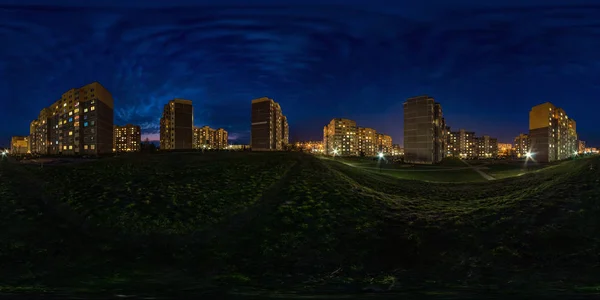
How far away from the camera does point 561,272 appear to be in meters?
8.77

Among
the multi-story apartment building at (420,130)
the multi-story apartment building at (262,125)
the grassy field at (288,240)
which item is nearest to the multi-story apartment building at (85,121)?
the multi-story apartment building at (262,125)

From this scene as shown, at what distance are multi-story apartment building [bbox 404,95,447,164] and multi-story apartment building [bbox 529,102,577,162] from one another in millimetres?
72366

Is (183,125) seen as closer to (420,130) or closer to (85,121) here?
(85,121)

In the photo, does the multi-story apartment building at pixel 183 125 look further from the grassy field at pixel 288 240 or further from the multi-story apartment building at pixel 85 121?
the grassy field at pixel 288 240

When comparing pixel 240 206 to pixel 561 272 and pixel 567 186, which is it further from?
pixel 567 186

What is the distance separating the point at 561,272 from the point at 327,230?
8.13 m

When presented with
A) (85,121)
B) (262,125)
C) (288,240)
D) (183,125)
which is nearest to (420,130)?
(288,240)

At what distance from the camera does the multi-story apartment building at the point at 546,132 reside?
120750 millimetres

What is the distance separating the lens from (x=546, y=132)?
4771 inches

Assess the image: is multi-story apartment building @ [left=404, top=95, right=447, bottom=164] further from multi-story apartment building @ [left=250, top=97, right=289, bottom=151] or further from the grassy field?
multi-story apartment building @ [left=250, top=97, right=289, bottom=151]

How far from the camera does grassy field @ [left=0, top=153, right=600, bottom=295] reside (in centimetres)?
842

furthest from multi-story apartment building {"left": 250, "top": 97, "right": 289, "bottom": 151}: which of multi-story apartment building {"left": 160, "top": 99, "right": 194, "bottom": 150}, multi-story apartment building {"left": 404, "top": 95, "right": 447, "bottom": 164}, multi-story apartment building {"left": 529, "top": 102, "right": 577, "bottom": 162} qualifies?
multi-story apartment building {"left": 529, "top": 102, "right": 577, "bottom": 162}

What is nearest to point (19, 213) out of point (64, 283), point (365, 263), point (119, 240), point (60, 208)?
point (60, 208)

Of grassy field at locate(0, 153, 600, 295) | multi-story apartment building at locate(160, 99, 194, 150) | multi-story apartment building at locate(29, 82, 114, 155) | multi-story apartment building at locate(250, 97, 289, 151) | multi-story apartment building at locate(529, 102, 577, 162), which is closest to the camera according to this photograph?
grassy field at locate(0, 153, 600, 295)
